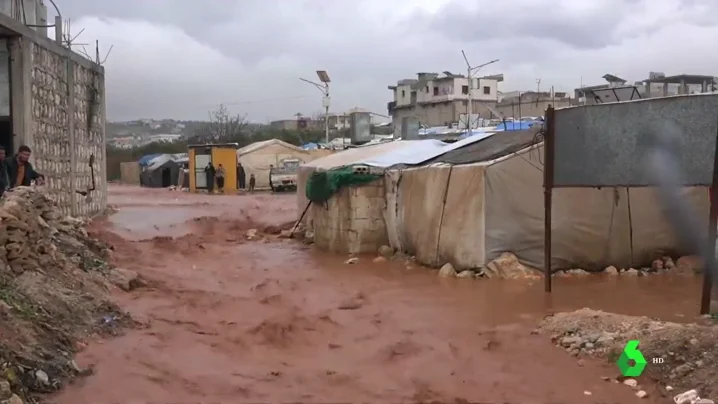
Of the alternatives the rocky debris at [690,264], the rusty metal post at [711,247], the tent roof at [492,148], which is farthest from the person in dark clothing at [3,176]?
the rocky debris at [690,264]

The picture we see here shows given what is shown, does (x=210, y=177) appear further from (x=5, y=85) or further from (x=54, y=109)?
(x=5, y=85)

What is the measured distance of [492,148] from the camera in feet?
40.9

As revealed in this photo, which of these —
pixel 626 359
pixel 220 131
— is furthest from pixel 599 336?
pixel 220 131

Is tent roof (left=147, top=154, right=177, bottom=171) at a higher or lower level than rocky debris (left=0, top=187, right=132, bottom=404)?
higher

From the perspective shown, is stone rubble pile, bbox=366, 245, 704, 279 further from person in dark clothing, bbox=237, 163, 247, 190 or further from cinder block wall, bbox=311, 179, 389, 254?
person in dark clothing, bbox=237, 163, 247, 190

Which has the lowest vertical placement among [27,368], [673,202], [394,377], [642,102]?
[394,377]

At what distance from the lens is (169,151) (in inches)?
2438

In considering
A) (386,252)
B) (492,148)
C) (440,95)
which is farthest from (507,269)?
(440,95)

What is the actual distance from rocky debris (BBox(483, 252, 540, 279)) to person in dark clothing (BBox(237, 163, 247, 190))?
28589mm

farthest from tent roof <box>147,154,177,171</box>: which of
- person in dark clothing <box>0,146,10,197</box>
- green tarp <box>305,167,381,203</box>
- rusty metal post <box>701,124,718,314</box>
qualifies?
rusty metal post <box>701,124,718,314</box>

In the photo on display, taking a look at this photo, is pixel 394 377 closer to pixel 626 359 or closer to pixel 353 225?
pixel 626 359

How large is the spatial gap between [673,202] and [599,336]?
5.11 metres

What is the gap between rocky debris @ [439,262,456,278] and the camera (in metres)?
11.2

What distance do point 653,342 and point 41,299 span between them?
5.50 meters
